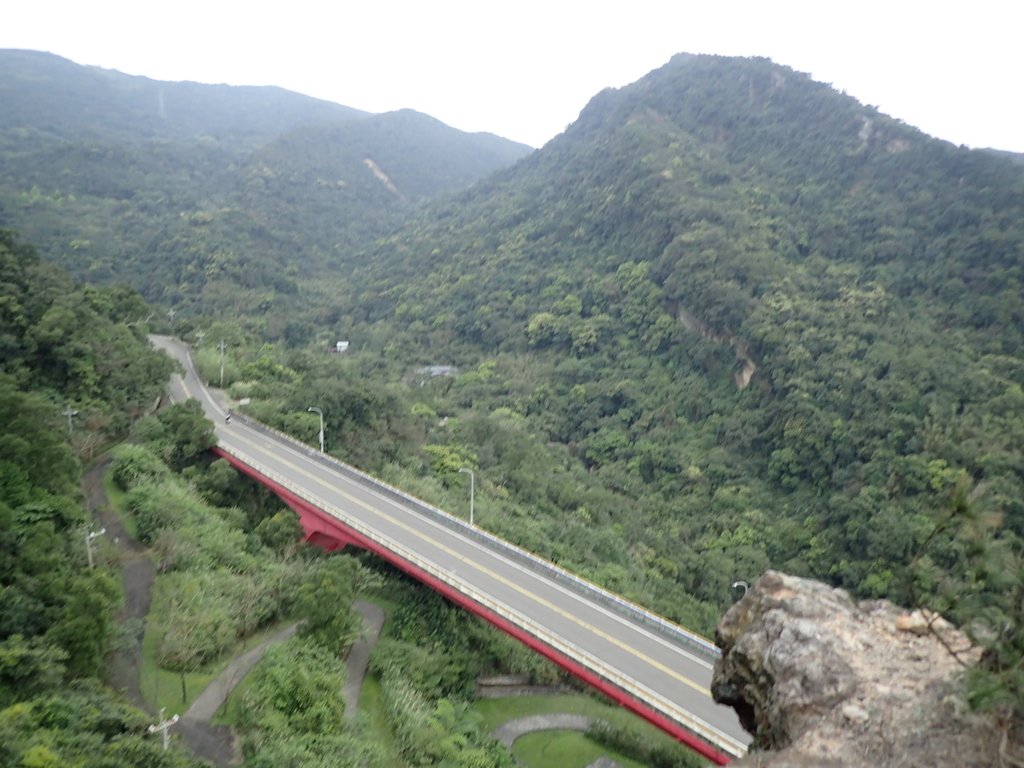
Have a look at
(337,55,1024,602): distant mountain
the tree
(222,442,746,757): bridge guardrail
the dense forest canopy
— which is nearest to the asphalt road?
(222,442,746,757): bridge guardrail

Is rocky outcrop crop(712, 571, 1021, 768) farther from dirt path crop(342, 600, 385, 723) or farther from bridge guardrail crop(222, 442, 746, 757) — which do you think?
dirt path crop(342, 600, 385, 723)

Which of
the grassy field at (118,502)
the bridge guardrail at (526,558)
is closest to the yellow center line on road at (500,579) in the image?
the bridge guardrail at (526,558)

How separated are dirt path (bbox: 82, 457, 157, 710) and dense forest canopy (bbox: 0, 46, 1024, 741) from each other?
225 inches

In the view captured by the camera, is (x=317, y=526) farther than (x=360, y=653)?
Yes

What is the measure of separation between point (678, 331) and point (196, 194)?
363 feet

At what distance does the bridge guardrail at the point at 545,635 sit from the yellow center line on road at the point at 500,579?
3.90 feet

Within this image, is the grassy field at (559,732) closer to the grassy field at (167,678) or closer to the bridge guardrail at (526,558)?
the bridge guardrail at (526,558)

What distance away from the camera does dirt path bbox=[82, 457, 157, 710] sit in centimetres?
1633

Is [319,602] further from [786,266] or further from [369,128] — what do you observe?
[369,128]

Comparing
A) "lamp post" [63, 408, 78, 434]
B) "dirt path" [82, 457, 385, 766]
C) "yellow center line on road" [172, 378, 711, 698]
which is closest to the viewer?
"dirt path" [82, 457, 385, 766]

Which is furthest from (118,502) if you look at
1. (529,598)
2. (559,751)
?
(559,751)

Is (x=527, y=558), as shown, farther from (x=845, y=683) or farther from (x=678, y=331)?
(x=678, y=331)

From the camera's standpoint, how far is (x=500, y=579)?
2294cm

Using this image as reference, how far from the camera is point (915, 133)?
76500 millimetres
